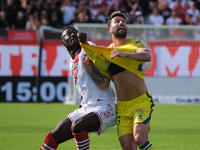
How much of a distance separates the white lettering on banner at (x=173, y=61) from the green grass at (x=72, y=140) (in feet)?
4.95

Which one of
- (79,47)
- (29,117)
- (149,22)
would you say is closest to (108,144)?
(79,47)

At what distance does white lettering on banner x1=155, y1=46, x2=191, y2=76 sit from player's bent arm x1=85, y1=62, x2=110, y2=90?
11.2 m

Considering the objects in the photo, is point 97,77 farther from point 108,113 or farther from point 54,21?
point 54,21

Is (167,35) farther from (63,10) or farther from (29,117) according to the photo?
(29,117)

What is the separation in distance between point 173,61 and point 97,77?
11.4 m

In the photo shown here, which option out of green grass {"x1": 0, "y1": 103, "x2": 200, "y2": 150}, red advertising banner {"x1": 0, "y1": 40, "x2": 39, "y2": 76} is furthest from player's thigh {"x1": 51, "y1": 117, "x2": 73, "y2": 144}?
red advertising banner {"x1": 0, "y1": 40, "x2": 39, "y2": 76}

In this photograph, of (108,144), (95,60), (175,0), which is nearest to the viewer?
(95,60)

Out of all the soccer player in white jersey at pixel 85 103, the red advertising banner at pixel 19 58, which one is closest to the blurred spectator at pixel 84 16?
the red advertising banner at pixel 19 58

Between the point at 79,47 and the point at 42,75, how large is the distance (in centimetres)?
1103

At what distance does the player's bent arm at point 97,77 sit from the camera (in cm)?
631

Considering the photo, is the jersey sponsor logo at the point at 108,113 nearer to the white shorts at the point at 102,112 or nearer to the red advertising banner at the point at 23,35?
the white shorts at the point at 102,112

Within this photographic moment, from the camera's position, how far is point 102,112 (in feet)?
20.2

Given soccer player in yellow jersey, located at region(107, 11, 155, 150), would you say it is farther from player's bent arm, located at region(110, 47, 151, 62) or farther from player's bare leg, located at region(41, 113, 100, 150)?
player's bare leg, located at region(41, 113, 100, 150)

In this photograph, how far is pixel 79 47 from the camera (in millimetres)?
6469
